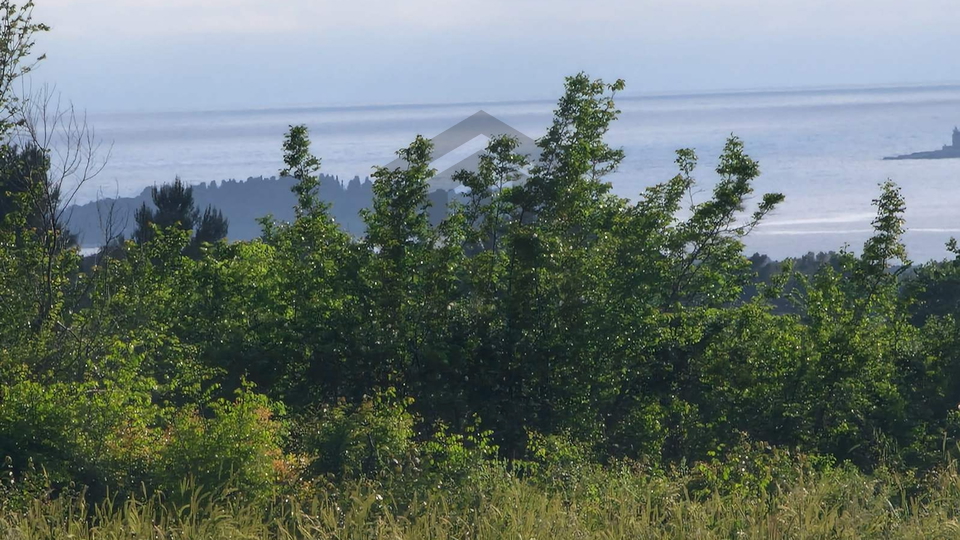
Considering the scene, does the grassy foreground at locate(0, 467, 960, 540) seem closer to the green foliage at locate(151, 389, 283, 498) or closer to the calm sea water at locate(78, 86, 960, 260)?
the green foliage at locate(151, 389, 283, 498)

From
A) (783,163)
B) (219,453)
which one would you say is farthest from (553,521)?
(783,163)

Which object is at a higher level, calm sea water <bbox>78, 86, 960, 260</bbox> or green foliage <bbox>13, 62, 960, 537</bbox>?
calm sea water <bbox>78, 86, 960, 260</bbox>

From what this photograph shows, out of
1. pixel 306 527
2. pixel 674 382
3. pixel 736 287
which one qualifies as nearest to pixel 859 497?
pixel 306 527

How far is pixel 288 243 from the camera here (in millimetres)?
17125

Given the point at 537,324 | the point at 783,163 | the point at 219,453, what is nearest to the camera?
the point at 219,453

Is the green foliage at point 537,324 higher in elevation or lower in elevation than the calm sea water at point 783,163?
lower

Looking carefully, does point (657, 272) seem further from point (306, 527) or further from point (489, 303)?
point (306, 527)

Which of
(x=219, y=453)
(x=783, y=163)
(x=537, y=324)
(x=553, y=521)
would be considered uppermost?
(x=783, y=163)

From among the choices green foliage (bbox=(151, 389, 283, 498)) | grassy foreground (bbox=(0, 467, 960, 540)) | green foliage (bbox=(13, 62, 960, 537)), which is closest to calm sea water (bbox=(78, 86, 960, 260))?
green foliage (bbox=(13, 62, 960, 537))

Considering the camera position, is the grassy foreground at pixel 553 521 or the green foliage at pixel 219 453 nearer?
the grassy foreground at pixel 553 521

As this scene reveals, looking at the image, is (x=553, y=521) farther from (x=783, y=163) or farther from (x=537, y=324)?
(x=783, y=163)

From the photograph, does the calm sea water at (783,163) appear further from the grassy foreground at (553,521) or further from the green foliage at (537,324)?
the grassy foreground at (553,521)

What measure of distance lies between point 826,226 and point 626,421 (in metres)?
→ 49.3

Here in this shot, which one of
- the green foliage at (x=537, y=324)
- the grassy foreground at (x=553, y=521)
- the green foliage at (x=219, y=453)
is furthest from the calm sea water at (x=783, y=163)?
the grassy foreground at (x=553, y=521)
